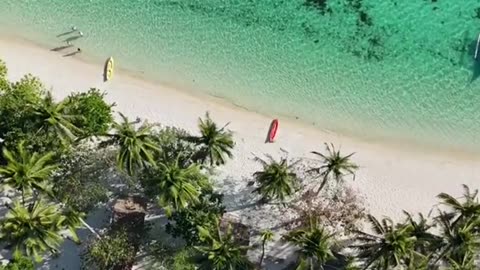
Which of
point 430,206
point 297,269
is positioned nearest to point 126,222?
point 297,269

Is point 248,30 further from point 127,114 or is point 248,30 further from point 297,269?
point 297,269

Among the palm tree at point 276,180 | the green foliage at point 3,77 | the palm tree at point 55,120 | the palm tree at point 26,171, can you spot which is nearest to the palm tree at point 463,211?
the palm tree at point 276,180

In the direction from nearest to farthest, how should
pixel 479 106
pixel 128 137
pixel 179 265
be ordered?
pixel 128 137 < pixel 179 265 < pixel 479 106

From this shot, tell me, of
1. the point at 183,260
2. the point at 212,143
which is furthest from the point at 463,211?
the point at 183,260

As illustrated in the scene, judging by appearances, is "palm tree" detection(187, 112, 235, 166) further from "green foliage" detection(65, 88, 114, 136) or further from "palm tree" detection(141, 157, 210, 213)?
"green foliage" detection(65, 88, 114, 136)

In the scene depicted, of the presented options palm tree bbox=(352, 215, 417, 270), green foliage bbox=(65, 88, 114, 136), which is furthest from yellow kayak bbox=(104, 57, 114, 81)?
palm tree bbox=(352, 215, 417, 270)

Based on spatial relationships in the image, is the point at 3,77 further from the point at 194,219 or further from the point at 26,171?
the point at 194,219
